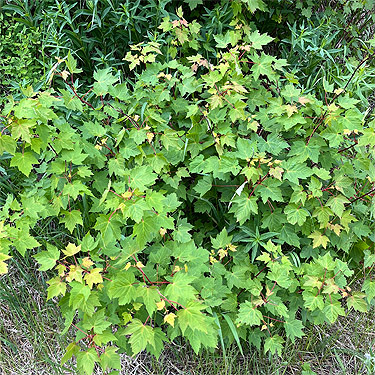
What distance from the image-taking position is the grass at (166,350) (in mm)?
1980

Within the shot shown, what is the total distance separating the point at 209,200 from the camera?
2213 millimetres

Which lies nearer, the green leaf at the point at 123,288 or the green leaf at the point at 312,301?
the green leaf at the point at 123,288

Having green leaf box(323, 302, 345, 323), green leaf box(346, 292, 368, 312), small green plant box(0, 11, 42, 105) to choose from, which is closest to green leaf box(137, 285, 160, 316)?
green leaf box(323, 302, 345, 323)

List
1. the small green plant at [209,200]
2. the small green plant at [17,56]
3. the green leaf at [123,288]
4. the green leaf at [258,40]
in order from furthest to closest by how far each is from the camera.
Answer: the small green plant at [17,56]
the green leaf at [258,40]
the small green plant at [209,200]
the green leaf at [123,288]

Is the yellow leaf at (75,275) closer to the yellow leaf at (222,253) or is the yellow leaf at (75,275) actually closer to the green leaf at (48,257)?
the green leaf at (48,257)

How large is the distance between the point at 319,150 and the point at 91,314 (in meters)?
1.36

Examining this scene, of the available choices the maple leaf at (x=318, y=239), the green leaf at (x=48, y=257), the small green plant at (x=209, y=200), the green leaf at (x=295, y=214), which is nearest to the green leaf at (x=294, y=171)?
the small green plant at (x=209, y=200)

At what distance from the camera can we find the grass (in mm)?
1980

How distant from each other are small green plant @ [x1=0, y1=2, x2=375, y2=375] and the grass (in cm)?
13

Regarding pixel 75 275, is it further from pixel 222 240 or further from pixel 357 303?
pixel 357 303

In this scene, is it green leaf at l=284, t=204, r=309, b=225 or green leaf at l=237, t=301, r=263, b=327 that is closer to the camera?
green leaf at l=237, t=301, r=263, b=327

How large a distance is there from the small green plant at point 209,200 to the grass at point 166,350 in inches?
5.1

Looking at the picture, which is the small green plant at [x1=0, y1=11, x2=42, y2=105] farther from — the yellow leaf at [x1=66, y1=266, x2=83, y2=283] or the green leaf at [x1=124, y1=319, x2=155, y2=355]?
the green leaf at [x1=124, y1=319, x2=155, y2=355]

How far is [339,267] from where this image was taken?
1.88 metres
